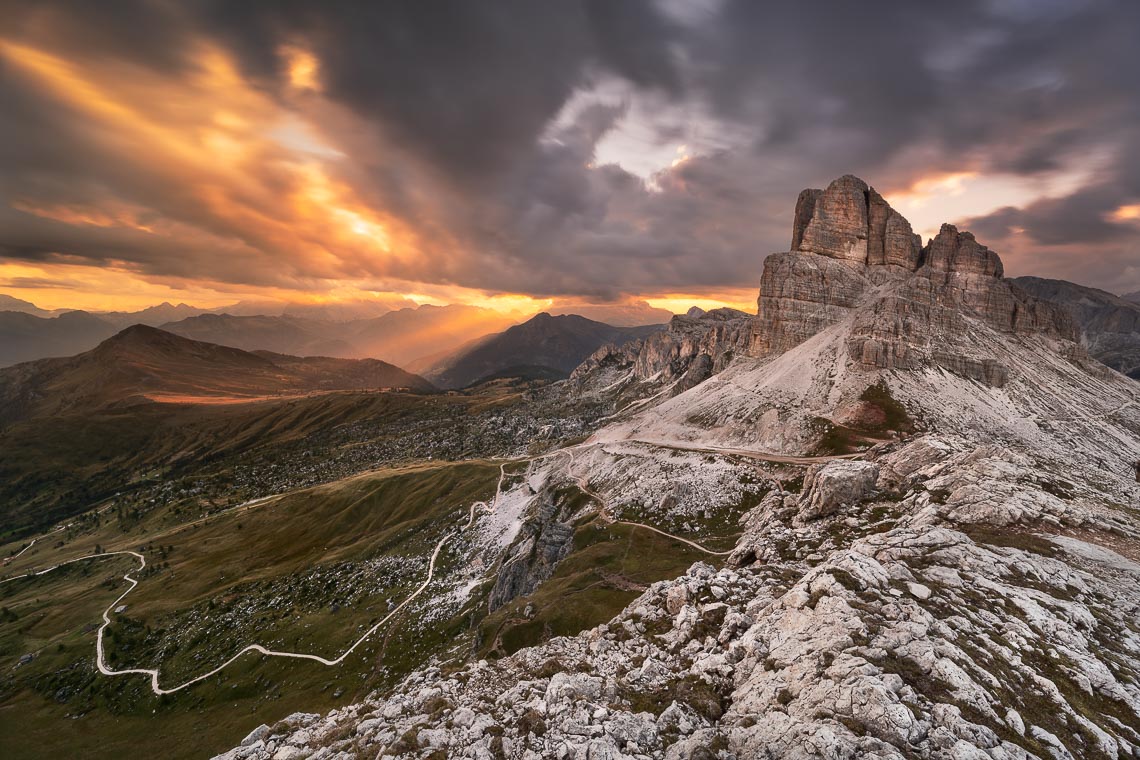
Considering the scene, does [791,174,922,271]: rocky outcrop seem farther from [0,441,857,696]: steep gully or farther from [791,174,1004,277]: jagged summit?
[0,441,857,696]: steep gully

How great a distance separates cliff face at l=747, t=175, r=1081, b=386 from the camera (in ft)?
517

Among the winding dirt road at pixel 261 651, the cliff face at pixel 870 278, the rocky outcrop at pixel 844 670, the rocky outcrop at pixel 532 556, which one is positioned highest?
the cliff face at pixel 870 278

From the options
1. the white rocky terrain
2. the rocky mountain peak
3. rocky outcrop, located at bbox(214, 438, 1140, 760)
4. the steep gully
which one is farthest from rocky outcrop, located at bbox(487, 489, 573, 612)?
the rocky mountain peak

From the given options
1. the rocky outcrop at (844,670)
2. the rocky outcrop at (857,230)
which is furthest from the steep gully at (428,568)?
the rocky outcrop at (857,230)

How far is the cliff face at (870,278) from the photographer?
15762 cm

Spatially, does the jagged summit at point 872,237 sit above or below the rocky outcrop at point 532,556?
above

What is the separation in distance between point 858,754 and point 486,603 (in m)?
77.1

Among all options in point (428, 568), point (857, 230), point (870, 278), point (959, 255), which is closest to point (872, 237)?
point (857, 230)

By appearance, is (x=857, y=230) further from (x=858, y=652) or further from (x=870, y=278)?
(x=858, y=652)

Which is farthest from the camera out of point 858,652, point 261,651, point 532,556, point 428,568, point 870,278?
point 870,278

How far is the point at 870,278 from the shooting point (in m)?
167

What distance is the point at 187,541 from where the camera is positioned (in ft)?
516

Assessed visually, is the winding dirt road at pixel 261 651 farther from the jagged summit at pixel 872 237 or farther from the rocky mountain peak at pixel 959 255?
the rocky mountain peak at pixel 959 255

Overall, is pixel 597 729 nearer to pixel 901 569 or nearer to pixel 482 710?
pixel 482 710
